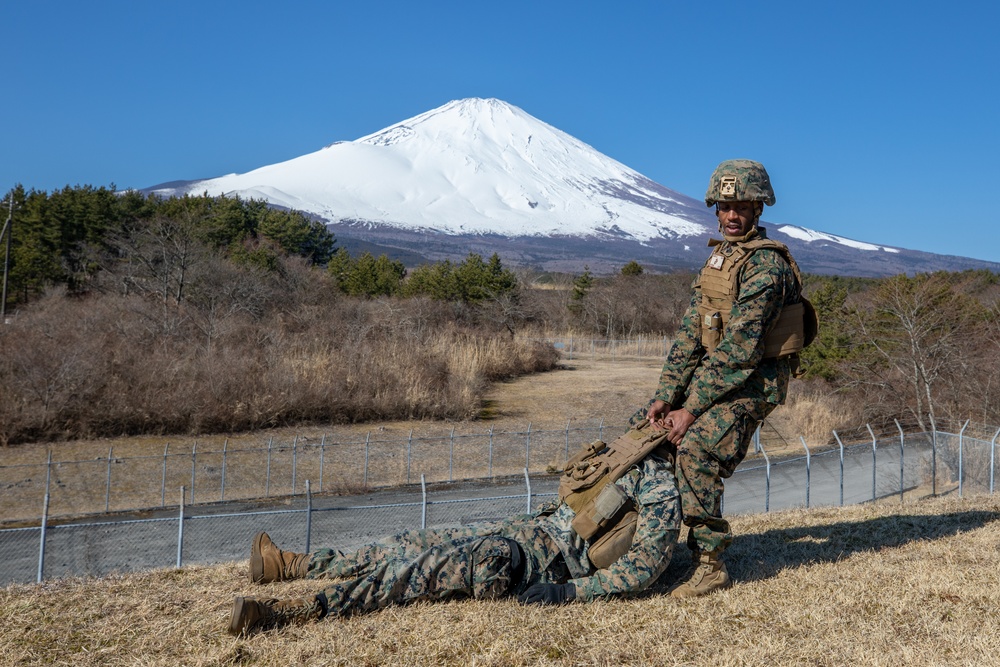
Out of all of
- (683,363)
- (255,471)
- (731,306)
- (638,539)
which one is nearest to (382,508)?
(255,471)

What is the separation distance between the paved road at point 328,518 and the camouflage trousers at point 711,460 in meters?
7.36

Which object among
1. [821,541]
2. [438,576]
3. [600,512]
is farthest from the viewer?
[821,541]

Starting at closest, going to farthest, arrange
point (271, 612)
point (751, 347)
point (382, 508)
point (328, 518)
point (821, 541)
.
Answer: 1. point (271, 612)
2. point (751, 347)
3. point (821, 541)
4. point (328, 518)
5. point (382, 508)

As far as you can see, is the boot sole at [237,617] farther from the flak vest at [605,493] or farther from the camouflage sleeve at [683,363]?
the camouflage sleeve at [683,363]

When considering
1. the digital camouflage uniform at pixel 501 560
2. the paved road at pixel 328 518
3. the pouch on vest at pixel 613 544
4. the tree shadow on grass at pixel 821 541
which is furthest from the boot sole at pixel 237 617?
the paved road at pixel 328 518

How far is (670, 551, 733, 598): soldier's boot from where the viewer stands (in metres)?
4.92

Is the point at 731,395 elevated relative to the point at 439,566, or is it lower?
elevated

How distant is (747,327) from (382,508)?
15.5 meters

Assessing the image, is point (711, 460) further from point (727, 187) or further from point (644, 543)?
point (727, 187)

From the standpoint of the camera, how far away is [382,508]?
19.3 meters

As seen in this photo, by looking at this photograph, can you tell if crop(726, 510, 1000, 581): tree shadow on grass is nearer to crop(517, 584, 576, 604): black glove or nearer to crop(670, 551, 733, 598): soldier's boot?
crop(670, 551, 733, 598): soldier's boot

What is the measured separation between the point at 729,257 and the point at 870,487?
18014 mm

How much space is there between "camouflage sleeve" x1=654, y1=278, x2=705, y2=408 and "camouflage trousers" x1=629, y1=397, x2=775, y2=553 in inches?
12.5

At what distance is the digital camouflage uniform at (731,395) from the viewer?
4922 mm
